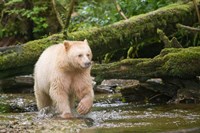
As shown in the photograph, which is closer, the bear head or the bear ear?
the bear head

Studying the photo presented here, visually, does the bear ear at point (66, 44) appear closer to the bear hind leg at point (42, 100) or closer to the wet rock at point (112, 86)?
the bear hind leg at point (42, 100)

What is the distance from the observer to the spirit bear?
731cm

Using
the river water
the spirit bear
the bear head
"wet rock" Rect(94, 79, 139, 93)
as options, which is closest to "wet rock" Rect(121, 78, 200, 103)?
the river water

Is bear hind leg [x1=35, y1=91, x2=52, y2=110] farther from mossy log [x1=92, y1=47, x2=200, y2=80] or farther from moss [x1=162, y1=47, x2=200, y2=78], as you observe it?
moss [x1=162, y1=47, x2=200, y2=78]

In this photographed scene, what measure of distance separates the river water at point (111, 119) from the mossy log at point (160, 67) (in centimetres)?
55

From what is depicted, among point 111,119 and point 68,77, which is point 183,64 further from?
point 68,77

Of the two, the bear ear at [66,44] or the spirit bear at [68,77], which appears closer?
the spirit bear at [68,77]

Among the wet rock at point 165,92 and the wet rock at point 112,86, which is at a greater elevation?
the wet rock at point 165,92

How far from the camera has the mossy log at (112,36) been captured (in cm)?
888

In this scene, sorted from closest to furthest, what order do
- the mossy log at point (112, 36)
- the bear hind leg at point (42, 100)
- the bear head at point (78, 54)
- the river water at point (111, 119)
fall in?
the river water at point (111, 119), the bear head at point (78, 54), the bear hind leg at point (42, 100), the mossy log at point (112, 36)

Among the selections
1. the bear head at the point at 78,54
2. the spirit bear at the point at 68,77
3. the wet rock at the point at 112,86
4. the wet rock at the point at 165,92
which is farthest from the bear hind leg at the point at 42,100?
the wet rock at the point at 112,86

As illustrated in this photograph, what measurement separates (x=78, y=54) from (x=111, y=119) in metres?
1.07

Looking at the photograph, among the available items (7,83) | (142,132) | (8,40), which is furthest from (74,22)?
(142,132)

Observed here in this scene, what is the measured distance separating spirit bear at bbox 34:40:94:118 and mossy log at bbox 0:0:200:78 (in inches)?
51.6
